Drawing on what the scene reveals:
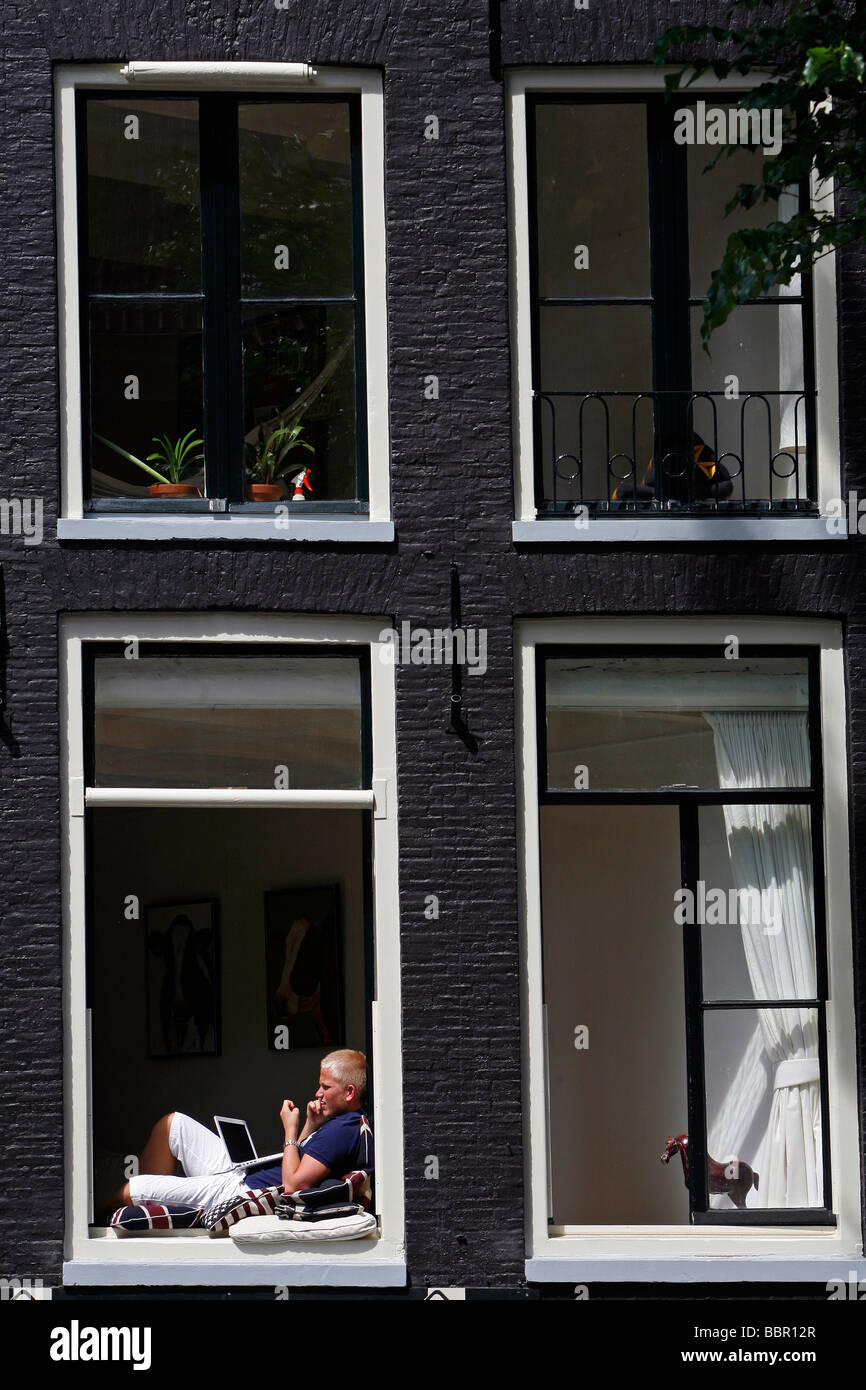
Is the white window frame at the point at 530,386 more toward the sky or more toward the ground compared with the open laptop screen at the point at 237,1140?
more toward the sky

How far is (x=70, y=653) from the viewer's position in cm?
886

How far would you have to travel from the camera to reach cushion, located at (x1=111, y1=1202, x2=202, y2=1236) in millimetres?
8727

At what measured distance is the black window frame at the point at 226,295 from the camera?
922cm

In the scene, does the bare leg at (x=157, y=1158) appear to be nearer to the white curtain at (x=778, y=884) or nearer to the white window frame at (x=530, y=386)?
the white curtain at (x=778, y=884)

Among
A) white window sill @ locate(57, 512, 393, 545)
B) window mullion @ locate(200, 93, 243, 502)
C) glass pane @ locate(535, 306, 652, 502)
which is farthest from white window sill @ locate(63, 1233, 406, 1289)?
glass pane @ locate(535, 306, 652, 502)

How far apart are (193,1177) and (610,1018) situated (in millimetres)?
2569

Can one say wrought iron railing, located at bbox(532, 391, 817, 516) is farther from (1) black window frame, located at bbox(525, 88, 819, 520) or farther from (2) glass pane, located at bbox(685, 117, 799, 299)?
(2) glass pane, located at bbox(685, 117, 799, 299)

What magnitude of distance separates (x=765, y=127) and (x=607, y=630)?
116 inches

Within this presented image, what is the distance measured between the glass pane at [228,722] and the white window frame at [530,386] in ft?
4.40

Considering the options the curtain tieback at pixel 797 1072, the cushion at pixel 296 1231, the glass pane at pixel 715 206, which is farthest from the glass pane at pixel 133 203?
the curtain tieback at pixel 797 1072

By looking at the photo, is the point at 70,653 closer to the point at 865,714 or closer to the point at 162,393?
the point at 162,393

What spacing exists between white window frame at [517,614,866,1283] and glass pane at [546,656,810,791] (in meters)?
0.16

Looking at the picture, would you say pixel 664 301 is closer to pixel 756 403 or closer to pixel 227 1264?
pixel 756 403
